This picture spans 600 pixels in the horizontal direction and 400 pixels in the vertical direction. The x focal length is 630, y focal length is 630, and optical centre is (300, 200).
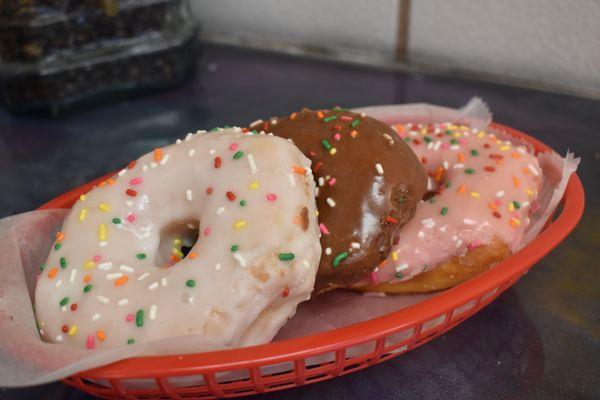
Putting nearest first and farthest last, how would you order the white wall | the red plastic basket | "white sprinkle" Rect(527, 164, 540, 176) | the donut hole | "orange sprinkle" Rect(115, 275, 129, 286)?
the red plastic basket < "orange sprinkle" Rect(115, 275, 129, 286) < the donut hole < "white sprinkle" Rect(527, 164, 540, 176) < the white wall

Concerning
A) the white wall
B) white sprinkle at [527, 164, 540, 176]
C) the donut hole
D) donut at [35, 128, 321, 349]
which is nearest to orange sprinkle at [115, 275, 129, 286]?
donut at [35, 128, 321, 349]

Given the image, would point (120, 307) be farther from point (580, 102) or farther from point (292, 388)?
point (580, 102)

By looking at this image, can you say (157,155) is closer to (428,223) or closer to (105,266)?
(105,266)

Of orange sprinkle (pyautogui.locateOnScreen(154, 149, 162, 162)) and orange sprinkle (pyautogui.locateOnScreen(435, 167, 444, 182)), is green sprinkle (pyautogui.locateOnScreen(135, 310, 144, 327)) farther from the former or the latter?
orange sprinkle (pyautogui.locateOnScreen(435, 167, 444, 182))

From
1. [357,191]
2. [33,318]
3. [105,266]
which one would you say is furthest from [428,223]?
[33,318]

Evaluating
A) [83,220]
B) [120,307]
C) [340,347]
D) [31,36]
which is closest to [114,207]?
[83,220]

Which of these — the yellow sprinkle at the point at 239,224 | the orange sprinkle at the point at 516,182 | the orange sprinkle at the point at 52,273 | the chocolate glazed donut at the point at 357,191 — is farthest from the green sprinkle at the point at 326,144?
the orange sprinkle at the point at 52,273
